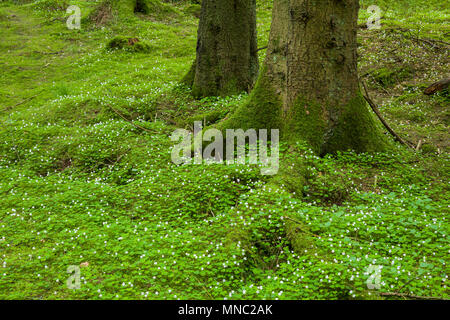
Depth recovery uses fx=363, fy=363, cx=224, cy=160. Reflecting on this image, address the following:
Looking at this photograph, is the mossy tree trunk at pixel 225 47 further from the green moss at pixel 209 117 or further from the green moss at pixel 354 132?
the green moss at pixel 354 132

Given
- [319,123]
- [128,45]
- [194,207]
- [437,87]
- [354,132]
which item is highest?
[128,45]

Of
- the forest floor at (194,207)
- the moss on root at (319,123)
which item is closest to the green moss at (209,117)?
the forest floor at (194,207)

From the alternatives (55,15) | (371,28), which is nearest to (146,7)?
(55,15)

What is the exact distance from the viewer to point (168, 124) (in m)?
11.3

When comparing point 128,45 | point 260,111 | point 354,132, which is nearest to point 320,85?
point 354,132

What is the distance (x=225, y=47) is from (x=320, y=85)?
5.09 metres

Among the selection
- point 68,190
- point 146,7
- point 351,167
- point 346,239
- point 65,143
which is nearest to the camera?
point 346,239

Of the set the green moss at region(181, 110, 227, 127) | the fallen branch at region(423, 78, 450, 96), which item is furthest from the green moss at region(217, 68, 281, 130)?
the fallen branch at region(423, 78, 450, 96)

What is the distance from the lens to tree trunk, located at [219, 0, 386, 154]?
25.1 feet

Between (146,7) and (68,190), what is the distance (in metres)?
21.3

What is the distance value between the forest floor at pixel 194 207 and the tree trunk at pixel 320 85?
1.77 ft

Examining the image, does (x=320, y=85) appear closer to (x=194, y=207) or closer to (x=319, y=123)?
(x=319, y=123)

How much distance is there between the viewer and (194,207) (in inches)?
269

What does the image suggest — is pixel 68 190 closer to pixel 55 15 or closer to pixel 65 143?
pixel 65 143
